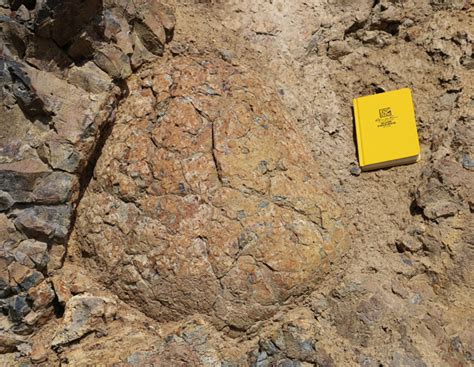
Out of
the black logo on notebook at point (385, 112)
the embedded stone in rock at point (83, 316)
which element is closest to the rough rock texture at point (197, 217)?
the embedded stone in rock at point (83, 316)

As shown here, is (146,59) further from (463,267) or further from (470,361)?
(470,361)

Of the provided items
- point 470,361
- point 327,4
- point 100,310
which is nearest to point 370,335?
point 470,361

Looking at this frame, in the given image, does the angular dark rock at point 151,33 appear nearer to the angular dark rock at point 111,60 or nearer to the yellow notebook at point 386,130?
the angular dark rock at point 111,60

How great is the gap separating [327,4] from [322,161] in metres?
1.32

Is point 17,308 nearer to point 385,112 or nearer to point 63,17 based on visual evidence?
point 63,17

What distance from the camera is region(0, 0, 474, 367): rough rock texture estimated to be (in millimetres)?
2812

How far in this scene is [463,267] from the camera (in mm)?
2988

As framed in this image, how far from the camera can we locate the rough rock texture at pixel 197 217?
111 inches

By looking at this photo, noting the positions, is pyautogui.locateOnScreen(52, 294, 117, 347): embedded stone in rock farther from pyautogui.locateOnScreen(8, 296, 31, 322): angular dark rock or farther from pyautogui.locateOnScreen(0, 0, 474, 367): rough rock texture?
pyautogui.locateOnScreen(8, 296, 31, 322): angular dark rock

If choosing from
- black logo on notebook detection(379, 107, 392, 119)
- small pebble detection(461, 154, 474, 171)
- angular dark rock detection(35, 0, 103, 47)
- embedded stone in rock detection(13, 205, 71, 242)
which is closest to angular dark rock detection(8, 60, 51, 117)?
angular dark rock detection(35, 0, 103, 47)

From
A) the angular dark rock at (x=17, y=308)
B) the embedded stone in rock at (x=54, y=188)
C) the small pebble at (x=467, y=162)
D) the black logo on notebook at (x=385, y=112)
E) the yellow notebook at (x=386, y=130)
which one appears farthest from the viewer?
the black logo on notebook at (x=385, y=112)

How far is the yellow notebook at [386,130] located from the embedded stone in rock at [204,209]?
440 millimetres

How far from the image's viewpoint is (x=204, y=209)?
2.99 meters

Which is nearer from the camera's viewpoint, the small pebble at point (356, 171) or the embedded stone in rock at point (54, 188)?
the embedded stone in rock at point (54, 188)
